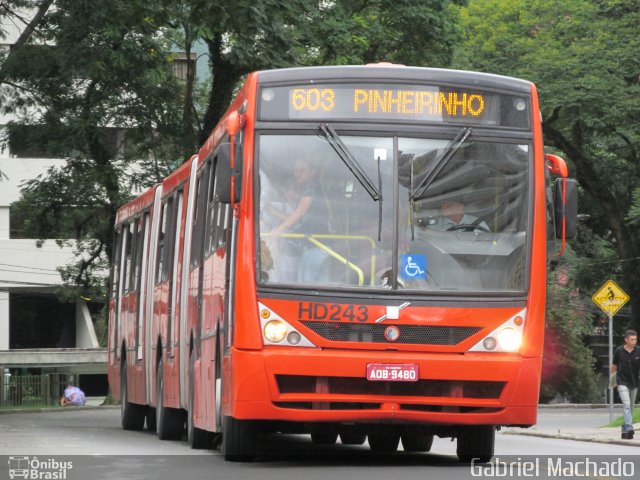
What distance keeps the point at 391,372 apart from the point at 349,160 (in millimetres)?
1794

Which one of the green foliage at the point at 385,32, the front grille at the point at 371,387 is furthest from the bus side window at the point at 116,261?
the front grille at the point at 371,387

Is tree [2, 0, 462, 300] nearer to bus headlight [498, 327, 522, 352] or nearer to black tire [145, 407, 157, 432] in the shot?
black tire [145, 407, 157, 432]

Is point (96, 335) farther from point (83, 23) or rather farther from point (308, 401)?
point (308, 401)

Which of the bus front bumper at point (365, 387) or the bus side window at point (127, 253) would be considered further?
the bus side window at point (127, 253)

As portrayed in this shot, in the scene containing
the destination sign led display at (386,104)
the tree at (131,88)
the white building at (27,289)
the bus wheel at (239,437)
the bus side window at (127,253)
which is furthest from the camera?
the white building at (27,289)

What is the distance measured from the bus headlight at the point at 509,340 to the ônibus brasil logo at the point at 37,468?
Answer: 12.1ft

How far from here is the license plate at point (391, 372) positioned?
13.0 metres

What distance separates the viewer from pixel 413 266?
1327 centimetres

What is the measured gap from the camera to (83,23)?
2338cm

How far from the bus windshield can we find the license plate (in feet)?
2.09

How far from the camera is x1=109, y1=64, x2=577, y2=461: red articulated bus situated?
13062mm

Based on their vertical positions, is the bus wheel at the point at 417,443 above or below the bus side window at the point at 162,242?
below

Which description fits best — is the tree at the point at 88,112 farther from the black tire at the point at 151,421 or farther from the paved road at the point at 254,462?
the paved road at the point at 254,462

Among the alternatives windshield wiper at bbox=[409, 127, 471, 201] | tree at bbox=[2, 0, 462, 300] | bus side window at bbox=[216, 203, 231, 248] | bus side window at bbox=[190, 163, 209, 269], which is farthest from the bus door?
tree at bbox=[2, 0, 462, 300]
